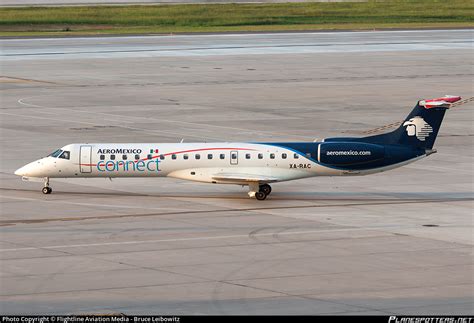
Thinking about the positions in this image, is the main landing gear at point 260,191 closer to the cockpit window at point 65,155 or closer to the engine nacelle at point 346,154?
the engine nacelle at point 346,154

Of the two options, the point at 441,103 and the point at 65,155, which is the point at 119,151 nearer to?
the point at 65,155

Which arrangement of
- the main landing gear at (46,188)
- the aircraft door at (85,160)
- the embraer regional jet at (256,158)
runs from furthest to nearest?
the main landing gear at (46,188), the aircraft door at (85,160), the embraer regional jet at (256,158)

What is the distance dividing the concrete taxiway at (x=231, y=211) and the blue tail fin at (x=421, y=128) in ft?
8.46

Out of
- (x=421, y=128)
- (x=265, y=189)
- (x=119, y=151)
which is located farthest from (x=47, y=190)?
(x=421, y=128)

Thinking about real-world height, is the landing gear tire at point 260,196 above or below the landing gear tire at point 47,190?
below

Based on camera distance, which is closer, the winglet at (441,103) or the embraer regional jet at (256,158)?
the embraer regional jet at (256,158)

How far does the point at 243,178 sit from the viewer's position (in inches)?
2099

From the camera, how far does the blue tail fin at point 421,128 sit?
2156 inches

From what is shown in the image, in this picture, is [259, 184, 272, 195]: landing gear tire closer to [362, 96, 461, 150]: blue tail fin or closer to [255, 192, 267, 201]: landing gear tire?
[255, 192, 267, 201]: landing gear tire

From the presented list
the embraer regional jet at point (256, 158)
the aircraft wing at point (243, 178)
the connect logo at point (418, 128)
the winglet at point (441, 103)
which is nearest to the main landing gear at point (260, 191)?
the embraer regional jet at point (256, 158)

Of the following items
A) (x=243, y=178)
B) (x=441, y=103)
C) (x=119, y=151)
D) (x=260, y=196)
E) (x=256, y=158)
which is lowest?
(x=260, y=196)

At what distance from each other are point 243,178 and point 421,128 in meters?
8.63

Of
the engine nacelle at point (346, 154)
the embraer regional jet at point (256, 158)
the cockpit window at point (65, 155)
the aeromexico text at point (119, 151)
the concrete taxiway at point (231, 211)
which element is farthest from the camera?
the cockpit window at point (65, 155)

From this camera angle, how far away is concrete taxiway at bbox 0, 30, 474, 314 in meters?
36.5
